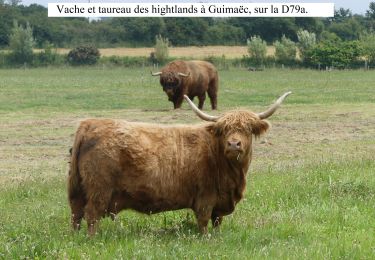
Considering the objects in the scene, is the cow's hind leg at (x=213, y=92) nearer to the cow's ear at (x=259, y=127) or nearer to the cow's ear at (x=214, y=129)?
the cow's ear at (x=214, y=129)

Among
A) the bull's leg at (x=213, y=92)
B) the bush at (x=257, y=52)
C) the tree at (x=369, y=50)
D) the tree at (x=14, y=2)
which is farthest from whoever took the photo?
the tree at (x=14, y=2)

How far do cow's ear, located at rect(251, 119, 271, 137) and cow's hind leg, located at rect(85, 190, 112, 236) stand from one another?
5.32 feet

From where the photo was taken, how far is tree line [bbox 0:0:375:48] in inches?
3824

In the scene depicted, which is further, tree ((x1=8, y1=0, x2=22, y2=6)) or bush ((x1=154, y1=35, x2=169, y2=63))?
tree ((x1=8, y1=0, x2=22, y2=6))

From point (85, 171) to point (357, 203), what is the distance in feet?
11.6

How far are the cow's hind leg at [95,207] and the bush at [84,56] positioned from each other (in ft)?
236

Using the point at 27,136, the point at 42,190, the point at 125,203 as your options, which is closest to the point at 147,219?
the point at 125,203

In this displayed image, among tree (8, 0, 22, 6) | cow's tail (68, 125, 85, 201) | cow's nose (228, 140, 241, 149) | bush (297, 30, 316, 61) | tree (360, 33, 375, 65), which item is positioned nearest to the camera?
cow's nose (228, 140, 241, 149)

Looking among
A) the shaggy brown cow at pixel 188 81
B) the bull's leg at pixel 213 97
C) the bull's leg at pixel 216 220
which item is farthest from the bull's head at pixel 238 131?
the bull's leg at pixel 213 97

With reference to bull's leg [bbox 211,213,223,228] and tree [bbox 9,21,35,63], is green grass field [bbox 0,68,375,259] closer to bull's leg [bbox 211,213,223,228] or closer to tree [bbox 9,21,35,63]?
bull's leg [bbox 211,213,223,228]

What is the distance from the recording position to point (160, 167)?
7.67m

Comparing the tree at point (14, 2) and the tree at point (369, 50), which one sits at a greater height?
the tree at point (14, 2)

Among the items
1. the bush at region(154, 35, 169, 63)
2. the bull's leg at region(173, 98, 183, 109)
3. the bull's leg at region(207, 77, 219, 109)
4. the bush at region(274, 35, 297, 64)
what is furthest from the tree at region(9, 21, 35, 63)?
the bull's leg at region(173, 98, 183, 109)

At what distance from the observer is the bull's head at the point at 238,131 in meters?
7.42
